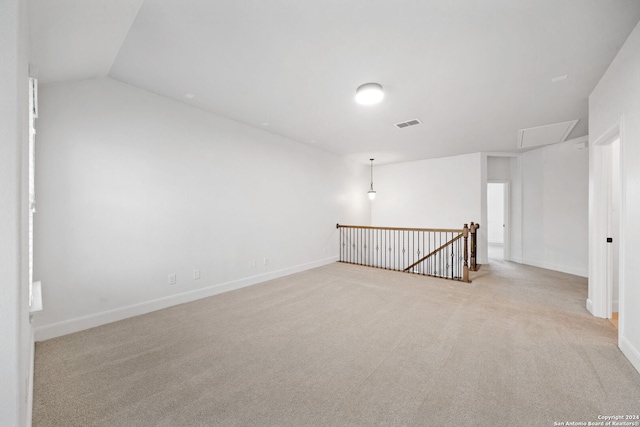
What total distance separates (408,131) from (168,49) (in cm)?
383

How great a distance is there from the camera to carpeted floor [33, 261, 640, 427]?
64.7 inches

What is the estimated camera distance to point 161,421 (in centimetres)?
158

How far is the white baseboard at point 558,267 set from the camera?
511cm

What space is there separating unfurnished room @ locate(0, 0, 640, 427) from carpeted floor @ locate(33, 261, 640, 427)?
0.8 inches

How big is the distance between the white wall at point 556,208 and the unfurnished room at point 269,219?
0.65 meters

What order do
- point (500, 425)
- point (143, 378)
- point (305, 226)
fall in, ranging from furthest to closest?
point (305, 226) → point (143, 378) → point (500, 425)

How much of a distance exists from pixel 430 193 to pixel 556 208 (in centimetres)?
265

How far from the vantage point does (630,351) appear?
7.09 ft

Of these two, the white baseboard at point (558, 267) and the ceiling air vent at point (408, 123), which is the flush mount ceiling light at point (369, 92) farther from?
the white baseboard at point (558, 267)

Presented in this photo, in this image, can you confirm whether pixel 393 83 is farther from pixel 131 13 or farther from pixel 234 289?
pixel 234 289

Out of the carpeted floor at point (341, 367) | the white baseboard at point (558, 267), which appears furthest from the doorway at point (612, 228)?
the white baseboard at point (558, 267)

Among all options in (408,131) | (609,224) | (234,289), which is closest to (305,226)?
(234,289)

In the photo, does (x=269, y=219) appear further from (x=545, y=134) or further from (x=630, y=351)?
(x=545, y=134)

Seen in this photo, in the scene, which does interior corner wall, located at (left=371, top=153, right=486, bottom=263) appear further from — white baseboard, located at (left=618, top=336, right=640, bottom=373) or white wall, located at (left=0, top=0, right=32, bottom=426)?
white wall, located at (left=0, top=0, right=32, bottom=426)
